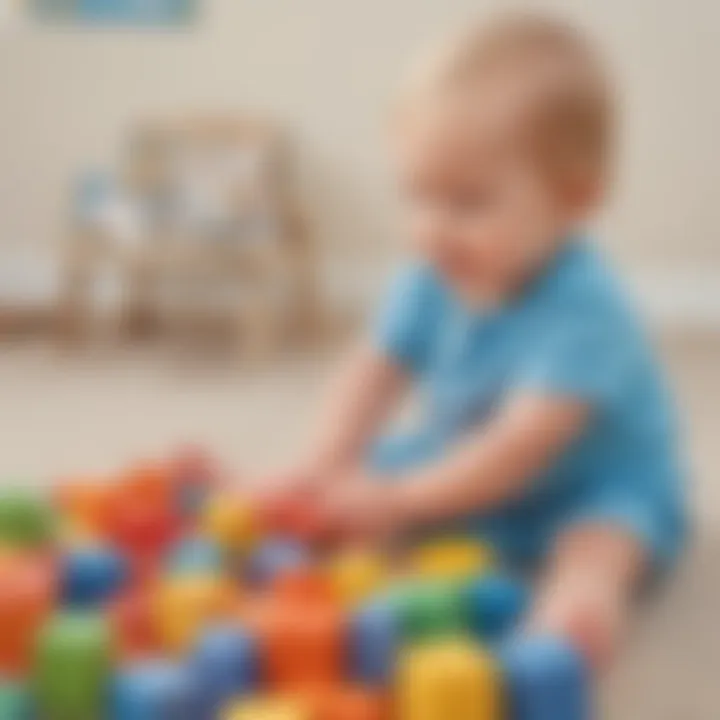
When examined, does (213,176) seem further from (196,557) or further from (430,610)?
(430,610)

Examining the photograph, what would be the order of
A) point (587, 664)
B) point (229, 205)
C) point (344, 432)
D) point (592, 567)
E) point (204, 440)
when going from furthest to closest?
1. point (229, 205)
2. point (204, 440)
3. point (344, 432)
4. point (592, 567)
5. point (587, 664)

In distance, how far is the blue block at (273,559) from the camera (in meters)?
1.07

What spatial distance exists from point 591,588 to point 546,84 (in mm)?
339

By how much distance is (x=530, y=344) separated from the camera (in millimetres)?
1149

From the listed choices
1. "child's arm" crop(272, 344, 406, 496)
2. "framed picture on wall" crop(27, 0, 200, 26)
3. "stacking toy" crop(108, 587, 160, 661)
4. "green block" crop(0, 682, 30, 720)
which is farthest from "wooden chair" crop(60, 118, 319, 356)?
"green block" crop(0, 682, 30, 720)

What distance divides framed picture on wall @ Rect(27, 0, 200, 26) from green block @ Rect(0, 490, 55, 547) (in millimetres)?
1544

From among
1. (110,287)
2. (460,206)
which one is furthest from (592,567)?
(110,287)

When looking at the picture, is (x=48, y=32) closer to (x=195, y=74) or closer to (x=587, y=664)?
(x=195, y=74)

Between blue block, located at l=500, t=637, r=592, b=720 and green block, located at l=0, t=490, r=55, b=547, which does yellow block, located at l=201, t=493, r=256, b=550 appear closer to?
green block, located at l=0, t=490, r=55, b=547

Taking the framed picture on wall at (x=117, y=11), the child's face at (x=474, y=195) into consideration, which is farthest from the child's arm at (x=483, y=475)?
the framed picture on wall at (x=117, y=11)

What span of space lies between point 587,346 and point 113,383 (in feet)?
3.07

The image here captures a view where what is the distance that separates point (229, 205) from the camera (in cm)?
238

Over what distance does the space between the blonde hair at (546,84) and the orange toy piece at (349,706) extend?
1.38ft

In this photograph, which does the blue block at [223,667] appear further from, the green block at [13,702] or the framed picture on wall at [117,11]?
the framed picture on wall at [117,11]
